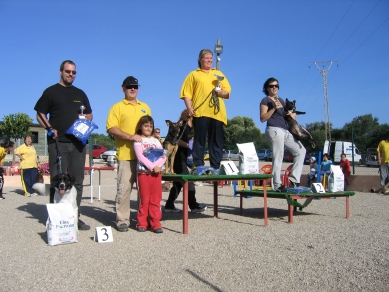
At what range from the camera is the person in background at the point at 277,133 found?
661 centimetres

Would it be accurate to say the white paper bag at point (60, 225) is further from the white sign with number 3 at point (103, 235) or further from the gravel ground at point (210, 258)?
the white sign with number 3 at point (103, 235)

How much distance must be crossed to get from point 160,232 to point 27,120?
35.2m

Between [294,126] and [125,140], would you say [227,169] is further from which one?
[125,140]

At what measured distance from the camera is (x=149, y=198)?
5.67 meters

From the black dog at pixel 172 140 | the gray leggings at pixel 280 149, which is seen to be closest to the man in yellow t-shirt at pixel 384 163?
the gray leggings at pixel 280 149

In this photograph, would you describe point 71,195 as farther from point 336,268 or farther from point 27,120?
point 27,120

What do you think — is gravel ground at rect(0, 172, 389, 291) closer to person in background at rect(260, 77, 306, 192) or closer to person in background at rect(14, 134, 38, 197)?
person in background at rect(260, 77, 306, 192)

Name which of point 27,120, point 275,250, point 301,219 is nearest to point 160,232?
point 275,250

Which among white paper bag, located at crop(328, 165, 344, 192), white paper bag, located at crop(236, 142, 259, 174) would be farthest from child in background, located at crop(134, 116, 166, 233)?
white paper bag, located at crop(328, 165, 344, 192)

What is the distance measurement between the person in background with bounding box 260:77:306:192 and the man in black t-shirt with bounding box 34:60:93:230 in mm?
2871

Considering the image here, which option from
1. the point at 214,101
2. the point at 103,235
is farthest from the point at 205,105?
the point at 103,235

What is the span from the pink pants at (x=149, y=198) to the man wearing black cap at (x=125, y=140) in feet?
0.88

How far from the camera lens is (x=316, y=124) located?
80.6 metres

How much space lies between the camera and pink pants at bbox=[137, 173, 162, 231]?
5.61 m
